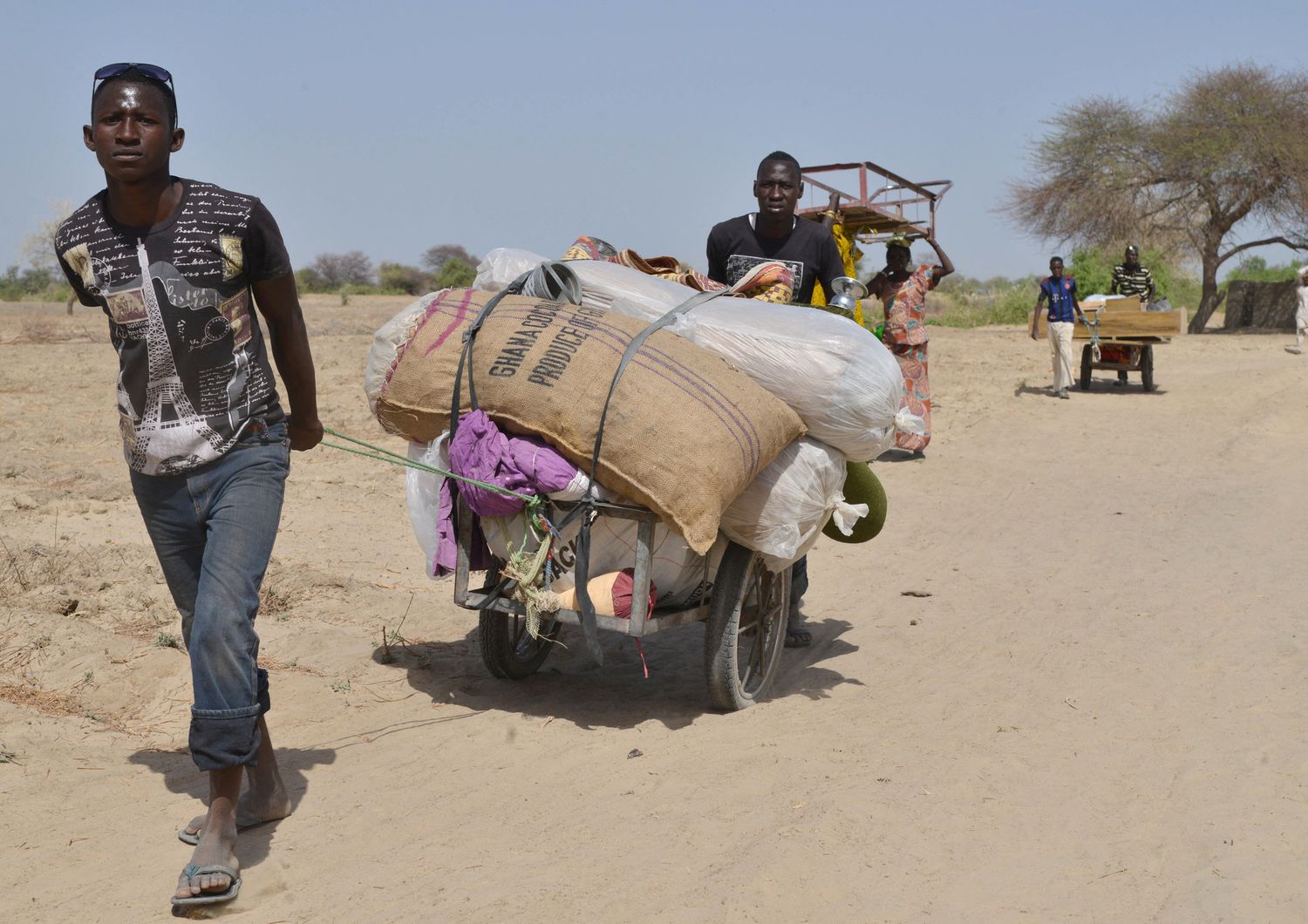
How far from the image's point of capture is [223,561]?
307cm

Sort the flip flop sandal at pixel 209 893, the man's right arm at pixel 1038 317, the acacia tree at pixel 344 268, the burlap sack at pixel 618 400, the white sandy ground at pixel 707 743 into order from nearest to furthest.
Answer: the flip flop sandal at pixel 209 893
the white sandy ground at pixel 707 743
the burlap sack at pixel 618 400
the man's right arm at pixel 1038 317
the acacia tree at pixel 344 268

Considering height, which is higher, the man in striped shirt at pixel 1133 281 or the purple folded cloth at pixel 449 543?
the man in striped shirt at pixel 1133 281

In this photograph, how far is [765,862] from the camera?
325 centimetres

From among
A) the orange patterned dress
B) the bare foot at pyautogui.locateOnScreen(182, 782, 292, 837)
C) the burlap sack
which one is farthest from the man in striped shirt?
the bare foot at pyautogui.locateOnScreen(182, 782, 292, 837)

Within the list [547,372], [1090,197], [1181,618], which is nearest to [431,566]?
[547,372]

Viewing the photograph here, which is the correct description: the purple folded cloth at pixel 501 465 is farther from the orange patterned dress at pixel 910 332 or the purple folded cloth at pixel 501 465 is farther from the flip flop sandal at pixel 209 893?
the orange patterned dress at pixel 910 332

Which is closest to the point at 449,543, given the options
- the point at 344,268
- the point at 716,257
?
the point at 716,257

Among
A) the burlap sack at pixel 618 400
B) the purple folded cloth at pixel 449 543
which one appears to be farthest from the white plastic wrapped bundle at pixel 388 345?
the purple folded cloth at pixel 449 543

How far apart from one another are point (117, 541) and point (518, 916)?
14.9ft

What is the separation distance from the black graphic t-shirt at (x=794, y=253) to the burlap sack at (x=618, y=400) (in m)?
1.19

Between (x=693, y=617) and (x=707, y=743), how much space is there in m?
0.46

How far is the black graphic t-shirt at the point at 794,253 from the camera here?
5.27 meters

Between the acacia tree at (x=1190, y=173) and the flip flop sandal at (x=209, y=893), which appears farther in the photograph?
the acacia tree at (x=1190, y=173)

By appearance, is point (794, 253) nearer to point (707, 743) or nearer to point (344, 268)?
point (707, 743)
